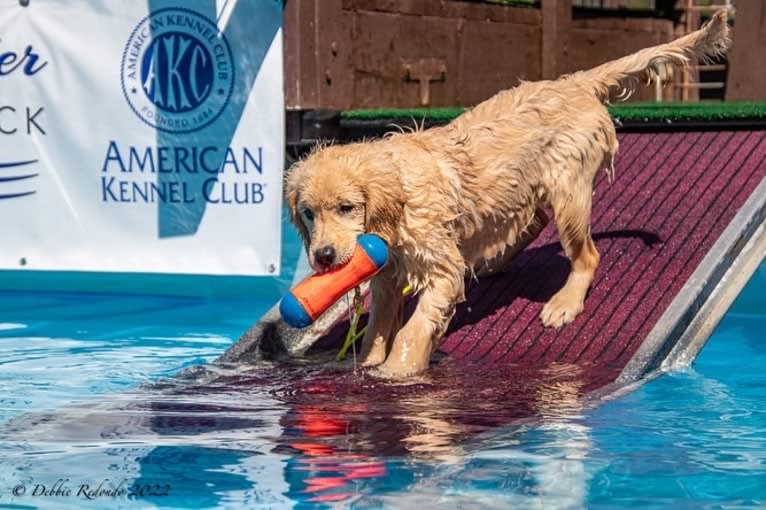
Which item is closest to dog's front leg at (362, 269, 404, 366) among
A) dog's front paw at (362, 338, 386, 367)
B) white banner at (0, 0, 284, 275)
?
dog's front paw at (362, 338, 386, 367)

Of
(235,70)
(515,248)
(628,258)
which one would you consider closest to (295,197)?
(515,248)

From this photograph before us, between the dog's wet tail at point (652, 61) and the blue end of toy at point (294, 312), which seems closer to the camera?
the blue end of toy at point (294, 312)

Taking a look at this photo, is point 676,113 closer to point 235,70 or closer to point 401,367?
point 235,70

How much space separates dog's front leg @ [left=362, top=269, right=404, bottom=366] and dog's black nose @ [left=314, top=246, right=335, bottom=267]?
60cm

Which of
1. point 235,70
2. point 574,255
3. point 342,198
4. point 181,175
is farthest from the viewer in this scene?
point 181,175

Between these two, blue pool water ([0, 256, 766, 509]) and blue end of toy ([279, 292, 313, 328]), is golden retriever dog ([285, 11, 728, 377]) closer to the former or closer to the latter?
blue end of toy ([279, 292, 313, 328])

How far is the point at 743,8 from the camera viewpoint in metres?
10.0

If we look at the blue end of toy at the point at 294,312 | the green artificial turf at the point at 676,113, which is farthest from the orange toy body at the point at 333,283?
the green artificial turf at the point at 676,113

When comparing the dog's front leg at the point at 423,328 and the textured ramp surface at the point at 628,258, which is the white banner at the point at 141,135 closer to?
the textured ramp surface at the point at 628,258

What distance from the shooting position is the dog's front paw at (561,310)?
605cm

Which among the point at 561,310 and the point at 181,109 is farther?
the point at 181,109

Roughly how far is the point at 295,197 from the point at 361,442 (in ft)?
4.40

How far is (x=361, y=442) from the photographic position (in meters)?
4.34

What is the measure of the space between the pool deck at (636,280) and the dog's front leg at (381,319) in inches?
13.0
